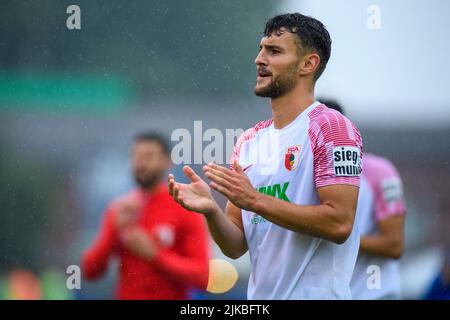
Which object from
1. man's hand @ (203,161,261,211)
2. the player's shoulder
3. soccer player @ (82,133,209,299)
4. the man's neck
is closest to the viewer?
man's hand @ (203,161,261,211)

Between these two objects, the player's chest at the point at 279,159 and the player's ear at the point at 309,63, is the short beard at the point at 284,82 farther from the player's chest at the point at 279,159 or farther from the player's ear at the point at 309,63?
the player's chest at the point at 279,159

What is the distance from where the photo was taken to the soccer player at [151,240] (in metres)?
2.56

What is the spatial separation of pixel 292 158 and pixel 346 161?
18 centimetres

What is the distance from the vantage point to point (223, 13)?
2592 millimetres

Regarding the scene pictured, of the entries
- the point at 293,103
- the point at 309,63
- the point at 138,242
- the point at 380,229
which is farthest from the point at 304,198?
the point at 138,242

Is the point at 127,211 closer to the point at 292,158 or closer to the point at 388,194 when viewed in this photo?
the point at 292,158

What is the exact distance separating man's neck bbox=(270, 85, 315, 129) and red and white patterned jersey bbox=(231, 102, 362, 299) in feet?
0.09

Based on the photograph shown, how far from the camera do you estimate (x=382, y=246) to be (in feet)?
8.55

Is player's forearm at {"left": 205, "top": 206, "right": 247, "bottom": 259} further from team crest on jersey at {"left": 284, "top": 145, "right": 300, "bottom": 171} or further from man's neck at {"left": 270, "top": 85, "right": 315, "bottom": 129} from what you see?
man's neck at {"left": 270, "top": 85, "right": 315, "bottom": 129}

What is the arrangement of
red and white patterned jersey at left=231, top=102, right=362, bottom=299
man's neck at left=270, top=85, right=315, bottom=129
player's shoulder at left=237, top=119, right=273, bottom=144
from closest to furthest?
red and white patterned jersey at left=231, top=102, right=362, bottom=299 < man's neck at left=270, top=85, right=315, bottom=129 < player's shoulder at left=237, top=119, right=273, bottom=144

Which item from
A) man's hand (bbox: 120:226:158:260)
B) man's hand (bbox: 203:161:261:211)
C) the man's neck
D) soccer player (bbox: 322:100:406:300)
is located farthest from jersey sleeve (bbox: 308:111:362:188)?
man's hand (bbox: 120:226:158:260)

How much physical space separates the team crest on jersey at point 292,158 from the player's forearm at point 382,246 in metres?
0.70

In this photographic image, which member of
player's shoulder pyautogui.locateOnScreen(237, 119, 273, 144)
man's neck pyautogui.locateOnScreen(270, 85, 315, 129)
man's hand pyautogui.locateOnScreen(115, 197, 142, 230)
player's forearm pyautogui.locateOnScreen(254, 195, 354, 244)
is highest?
man's neck pyautogui.locateOnScreen(270, 85, 315, 129)

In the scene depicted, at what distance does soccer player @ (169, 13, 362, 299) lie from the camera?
6.27 feet
